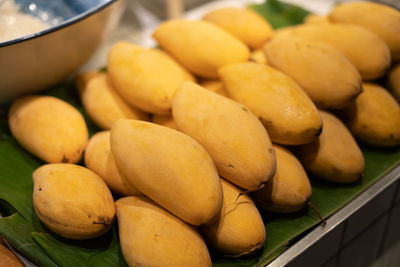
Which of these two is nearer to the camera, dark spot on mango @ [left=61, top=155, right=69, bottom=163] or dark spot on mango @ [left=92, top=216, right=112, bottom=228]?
dark spot on mango @ [left=92, top=216, right=112, bottom=228]

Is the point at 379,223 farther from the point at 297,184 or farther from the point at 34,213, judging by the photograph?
the point at 34,213

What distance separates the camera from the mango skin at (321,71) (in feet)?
1.73

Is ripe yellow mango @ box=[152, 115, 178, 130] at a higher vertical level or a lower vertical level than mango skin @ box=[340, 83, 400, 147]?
lower

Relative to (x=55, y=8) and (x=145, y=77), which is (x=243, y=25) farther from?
(x=55, y=8)

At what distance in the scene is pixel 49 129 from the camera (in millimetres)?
553

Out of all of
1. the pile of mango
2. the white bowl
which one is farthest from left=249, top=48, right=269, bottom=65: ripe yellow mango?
the white bowl

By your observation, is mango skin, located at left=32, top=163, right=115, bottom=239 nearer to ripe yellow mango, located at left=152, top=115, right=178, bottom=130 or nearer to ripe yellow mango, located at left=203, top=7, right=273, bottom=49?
ripe yellow mango, located at left=152, top=115, right=178, bottom=130

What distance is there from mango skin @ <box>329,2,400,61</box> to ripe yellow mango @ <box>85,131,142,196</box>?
41 centimetres

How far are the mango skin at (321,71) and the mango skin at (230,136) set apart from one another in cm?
11

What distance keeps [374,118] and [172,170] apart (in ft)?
1.00

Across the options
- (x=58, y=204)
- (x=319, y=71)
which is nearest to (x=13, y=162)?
(x=58, y=204)

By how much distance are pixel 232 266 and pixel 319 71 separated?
0.86ft

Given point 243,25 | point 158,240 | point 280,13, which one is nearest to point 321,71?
point 243,25

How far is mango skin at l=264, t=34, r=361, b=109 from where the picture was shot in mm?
526
